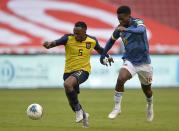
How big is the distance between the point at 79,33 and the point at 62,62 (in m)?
14.8

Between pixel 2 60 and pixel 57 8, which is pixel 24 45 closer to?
pixel 57 8

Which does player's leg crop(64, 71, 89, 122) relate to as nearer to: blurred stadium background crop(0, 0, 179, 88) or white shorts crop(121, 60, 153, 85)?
white shorts crop(121, 60, 153, 85)

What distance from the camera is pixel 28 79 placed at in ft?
91.5

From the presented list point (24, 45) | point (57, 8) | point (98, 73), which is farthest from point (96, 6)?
point (98, 73)

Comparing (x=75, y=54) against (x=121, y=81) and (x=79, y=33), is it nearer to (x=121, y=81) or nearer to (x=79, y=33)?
(x=79, y=33)

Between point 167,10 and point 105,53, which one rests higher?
point 167,10

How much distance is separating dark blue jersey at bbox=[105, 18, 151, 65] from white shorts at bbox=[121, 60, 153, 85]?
95 mm

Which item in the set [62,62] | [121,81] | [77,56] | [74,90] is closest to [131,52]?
[121,81]

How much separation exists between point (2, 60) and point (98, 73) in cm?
415

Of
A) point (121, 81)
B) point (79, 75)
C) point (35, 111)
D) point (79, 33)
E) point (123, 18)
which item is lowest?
point (35, 111)

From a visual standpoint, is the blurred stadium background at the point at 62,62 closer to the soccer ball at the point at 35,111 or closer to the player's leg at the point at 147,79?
the soccer ball at the point at 35,111

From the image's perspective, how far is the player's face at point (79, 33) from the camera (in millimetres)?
13523

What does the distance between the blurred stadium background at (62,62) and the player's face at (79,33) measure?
1.88 metres

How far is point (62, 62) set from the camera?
28.4 meters
